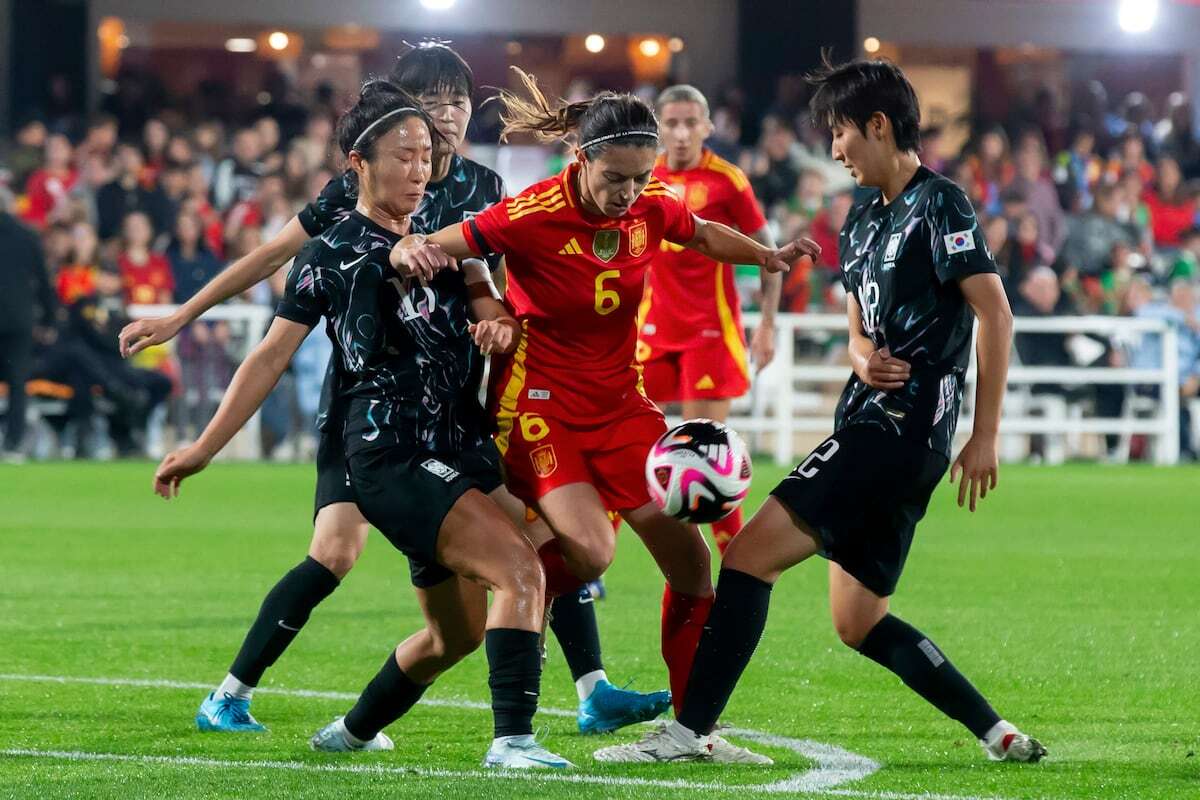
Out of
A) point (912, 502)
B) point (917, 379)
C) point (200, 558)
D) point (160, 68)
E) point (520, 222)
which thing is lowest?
point (200, 558)

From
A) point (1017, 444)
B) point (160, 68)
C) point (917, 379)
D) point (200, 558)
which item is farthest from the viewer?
point (160, 68)

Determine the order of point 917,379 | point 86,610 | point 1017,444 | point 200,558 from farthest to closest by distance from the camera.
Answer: point 1017,444, point 200,558, point 86,610, point 917,379

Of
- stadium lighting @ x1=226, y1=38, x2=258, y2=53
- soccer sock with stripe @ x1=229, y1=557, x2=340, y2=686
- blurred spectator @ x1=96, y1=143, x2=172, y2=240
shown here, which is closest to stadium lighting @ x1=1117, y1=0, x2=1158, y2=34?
stadium lighting @ x1=226, y1=38, x2=258, y2=53

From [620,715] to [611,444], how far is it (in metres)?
0.85

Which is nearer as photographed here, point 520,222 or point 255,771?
point 255,771

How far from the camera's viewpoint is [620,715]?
614cm

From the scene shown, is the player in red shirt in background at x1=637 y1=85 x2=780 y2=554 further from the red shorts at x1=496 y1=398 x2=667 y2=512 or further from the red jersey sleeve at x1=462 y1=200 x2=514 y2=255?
the red jersey sleeve at x1=462 y1=200 x2=514 y2=255

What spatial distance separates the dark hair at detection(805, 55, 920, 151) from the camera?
5.50 m

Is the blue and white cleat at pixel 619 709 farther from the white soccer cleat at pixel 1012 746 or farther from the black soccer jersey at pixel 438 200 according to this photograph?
the black soccer jersey at pixel 438 200

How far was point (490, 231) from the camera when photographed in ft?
18.7

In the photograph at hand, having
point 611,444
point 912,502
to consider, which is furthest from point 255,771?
point 912,502

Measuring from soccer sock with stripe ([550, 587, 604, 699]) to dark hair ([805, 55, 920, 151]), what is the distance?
173 cm

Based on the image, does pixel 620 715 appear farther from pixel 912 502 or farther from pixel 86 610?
pixel 86 610

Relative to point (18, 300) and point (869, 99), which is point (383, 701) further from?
point (18, 300)
